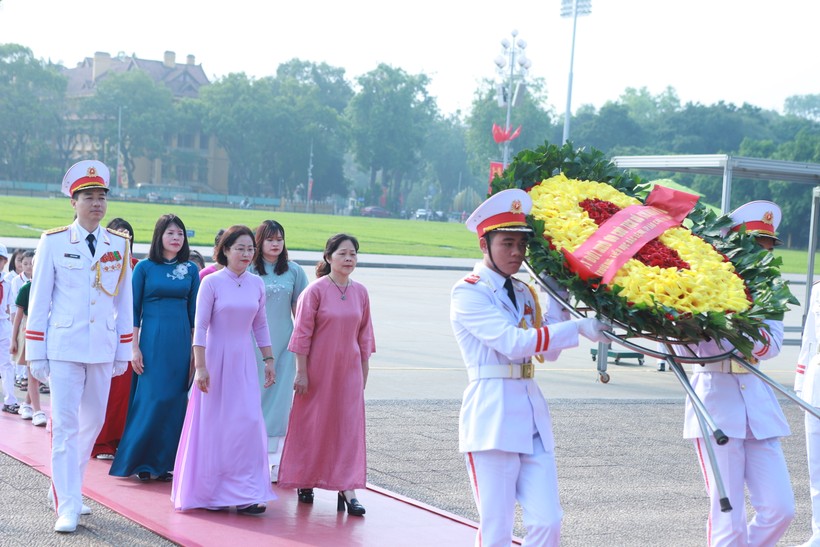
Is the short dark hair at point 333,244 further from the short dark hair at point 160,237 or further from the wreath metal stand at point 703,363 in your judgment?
the wreath metal stand at point 703,363

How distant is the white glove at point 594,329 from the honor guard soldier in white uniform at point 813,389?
8.16ft

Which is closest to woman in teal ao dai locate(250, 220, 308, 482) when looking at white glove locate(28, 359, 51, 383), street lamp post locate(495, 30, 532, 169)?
white glove locate(28, 359, 51, 383)

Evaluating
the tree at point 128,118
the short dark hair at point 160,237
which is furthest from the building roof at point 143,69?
the short dark hair at point 160,237

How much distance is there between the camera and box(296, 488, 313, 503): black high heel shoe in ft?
23.8

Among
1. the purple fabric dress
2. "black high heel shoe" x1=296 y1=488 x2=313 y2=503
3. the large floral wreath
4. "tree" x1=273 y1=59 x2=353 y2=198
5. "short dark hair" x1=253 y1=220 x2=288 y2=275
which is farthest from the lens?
"tree" x1=273 y1=59 x2=353 y2=198

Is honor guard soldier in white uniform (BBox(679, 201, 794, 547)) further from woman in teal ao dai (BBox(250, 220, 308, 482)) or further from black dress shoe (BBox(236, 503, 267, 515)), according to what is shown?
woman in teal ao dai (BBox(250, 220, 308, 482))

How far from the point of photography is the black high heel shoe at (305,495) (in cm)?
725

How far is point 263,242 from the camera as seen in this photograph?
779 centimetres

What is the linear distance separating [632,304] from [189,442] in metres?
3.61

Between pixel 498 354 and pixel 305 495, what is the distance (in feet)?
10.0

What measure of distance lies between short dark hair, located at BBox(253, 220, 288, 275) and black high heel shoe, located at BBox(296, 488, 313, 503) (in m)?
1.66

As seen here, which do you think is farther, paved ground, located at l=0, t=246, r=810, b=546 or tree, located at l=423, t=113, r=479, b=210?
tree, located at l=423, t=113, r=479, b=210

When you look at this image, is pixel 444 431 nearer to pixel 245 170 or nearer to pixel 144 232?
pixel 144 232

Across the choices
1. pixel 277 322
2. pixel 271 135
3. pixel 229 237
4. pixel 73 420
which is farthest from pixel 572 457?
pixel 271 135
